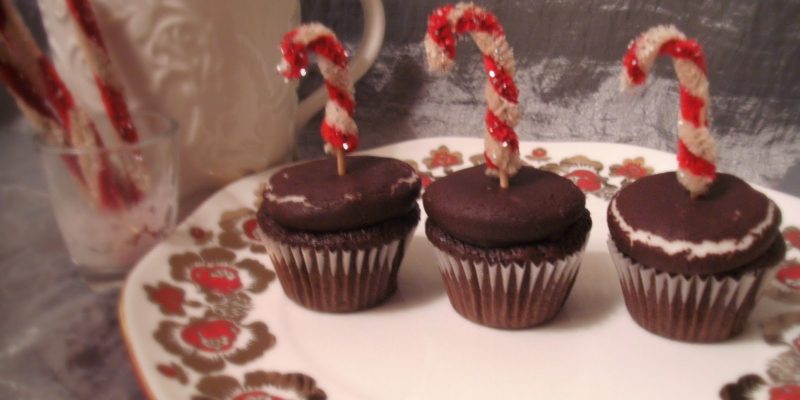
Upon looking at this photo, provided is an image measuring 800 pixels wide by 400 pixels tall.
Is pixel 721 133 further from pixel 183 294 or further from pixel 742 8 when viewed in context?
pixel 183 294

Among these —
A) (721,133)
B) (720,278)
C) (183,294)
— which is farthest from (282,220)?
(721,133)

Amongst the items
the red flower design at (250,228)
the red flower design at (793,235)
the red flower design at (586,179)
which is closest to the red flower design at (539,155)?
the red flower design at (586,179)

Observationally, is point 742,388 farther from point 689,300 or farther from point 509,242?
point 509,242

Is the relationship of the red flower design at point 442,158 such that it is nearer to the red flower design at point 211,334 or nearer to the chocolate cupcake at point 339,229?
the chocolate cupcake at point 339,229

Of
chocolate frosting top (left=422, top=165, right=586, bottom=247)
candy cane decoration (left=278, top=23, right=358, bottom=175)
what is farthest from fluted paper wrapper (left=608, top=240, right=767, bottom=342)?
candy cane decoration (left=278, top=23, right=358, bottom=175)

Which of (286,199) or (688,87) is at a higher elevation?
(688,87)

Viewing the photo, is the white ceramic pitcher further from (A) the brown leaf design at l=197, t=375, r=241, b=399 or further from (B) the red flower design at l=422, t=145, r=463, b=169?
(A) the brown leaf design at l=197, t=375, r=241, b=399

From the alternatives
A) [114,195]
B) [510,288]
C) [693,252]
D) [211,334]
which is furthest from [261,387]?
[693,252]

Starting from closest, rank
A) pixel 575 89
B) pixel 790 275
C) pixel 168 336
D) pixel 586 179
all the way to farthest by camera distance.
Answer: pixel 168 336
pixel 790 275
pixel 586 179
pixel 575 89
